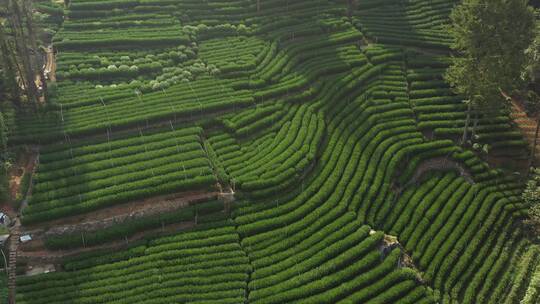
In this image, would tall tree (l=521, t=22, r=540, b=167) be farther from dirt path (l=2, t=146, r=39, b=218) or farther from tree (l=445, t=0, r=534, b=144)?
dirt path (l=2, t=146, r=39, b=218)

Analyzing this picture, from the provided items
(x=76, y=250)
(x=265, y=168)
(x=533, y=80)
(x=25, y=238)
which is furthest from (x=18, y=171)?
(x=533, y=80)

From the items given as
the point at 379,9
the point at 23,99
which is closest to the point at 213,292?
the point at 23,99

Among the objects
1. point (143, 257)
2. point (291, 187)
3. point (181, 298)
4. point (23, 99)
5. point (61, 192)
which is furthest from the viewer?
point (23, 99)

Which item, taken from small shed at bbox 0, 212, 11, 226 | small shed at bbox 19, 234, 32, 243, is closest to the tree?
small shed at bbox 19, 234, 32, 243

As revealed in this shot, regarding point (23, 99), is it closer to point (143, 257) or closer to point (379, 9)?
point (143, 257)

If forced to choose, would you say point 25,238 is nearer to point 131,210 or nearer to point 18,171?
point 131,210
